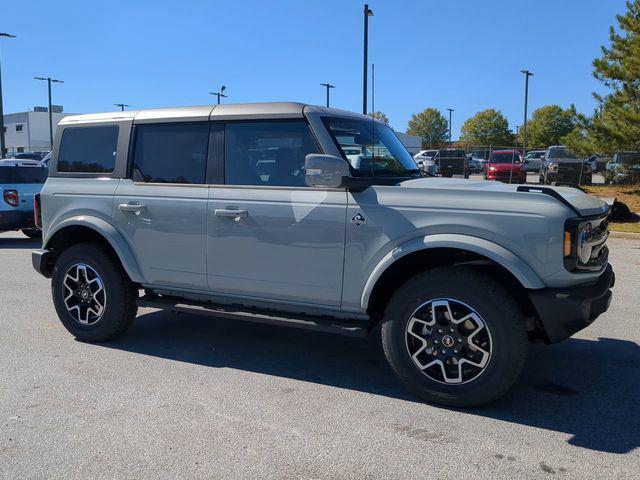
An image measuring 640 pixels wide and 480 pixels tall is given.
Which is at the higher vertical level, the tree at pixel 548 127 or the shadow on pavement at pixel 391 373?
the tree at pixel 548 127

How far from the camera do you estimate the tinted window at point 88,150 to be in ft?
17.3

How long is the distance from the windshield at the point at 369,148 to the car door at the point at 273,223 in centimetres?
25

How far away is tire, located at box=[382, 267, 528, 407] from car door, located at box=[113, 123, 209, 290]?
171 centimetres

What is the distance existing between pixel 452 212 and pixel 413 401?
1335 mm

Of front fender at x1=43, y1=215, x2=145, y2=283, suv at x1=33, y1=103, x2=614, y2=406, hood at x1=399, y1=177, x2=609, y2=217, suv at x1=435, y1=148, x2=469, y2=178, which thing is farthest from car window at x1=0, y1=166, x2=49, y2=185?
suv at x1=435, y1=148, x2=469, y2=178

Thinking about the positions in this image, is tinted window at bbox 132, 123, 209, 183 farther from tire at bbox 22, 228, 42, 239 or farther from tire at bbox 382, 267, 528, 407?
tire at bbox 22, 228, 42, 239

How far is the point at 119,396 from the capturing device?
163 inches

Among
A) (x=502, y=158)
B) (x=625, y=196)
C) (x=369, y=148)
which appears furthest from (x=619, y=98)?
(x=369, y=148)

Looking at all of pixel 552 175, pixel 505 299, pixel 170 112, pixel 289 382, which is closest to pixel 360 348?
pixel 289 382

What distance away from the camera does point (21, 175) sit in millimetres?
12430

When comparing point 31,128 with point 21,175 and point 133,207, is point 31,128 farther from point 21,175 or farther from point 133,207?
point 133,207

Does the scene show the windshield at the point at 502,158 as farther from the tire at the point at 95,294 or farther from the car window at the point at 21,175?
the tire at the point at 95,294

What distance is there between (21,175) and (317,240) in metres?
10.4

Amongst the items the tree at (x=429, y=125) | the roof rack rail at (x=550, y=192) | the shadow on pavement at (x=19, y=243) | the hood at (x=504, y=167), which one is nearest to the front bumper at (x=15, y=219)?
the shadow on pavement at (x=19, y=243)
